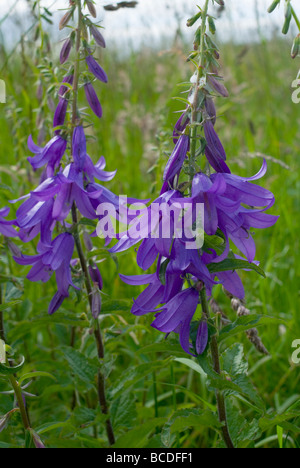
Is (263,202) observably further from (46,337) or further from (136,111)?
(136,111)

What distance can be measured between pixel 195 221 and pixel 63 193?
0.50 meters

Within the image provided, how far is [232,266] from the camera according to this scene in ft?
4.44

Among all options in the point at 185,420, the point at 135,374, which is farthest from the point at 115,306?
the point at 185,420

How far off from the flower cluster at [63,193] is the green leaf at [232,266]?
448 mm

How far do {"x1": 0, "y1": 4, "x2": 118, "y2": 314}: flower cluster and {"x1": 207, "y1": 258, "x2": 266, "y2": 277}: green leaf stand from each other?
17.6 inches

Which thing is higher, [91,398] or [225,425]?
[225,425]

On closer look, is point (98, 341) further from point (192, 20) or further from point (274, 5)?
point (274, 5)

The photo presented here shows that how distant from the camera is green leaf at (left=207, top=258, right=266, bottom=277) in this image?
1.33m

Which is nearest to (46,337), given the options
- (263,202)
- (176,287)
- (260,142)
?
(176,287)

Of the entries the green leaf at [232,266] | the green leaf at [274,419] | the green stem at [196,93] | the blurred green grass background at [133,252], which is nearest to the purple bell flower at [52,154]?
the blurred green grass background at [133,252]

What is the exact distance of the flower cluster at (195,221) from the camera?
1.28m

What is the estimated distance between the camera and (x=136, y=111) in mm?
5066

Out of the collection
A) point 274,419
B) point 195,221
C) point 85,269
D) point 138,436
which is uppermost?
point 195,221

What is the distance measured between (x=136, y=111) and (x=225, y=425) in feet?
13.0
